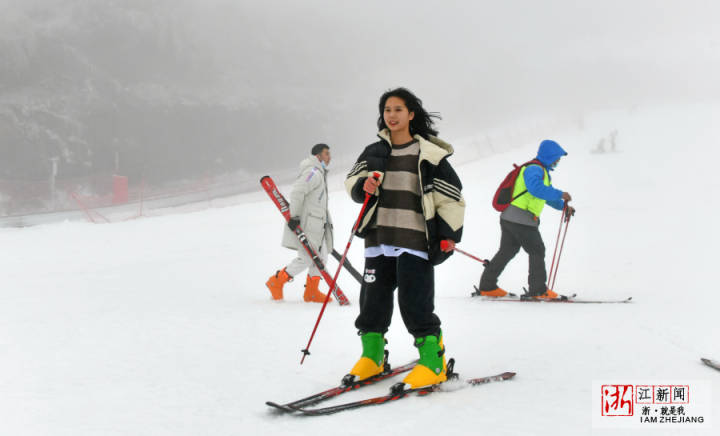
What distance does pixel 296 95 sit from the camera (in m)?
74.4

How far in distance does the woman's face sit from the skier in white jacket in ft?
9.08

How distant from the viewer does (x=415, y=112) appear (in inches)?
137

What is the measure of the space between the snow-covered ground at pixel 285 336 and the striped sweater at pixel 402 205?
85 centimetres

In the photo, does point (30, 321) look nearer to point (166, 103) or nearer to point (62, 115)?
point (62, 115)

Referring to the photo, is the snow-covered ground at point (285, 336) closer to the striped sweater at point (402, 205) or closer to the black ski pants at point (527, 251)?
the black ski pants at point (527, 251)

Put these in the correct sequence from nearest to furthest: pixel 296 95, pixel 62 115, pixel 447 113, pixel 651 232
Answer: pixel 651 232 < pixel 62 115 < pixel 296 95 < pixel 447 113

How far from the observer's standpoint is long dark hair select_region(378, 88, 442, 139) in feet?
11.2

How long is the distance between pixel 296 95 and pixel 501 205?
70.4m

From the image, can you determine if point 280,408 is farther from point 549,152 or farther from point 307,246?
point 549,152

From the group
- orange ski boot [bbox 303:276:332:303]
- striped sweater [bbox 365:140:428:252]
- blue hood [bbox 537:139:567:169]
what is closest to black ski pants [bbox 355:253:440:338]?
striped sweater [bbox 365:140:428:252]

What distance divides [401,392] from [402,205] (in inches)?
40.3

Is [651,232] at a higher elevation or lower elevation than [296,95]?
lower

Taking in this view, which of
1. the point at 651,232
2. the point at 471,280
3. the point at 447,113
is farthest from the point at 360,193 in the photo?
the point at 447,113

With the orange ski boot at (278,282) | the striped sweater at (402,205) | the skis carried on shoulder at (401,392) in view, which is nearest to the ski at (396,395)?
the skis carried on shoulder at (401,392)
